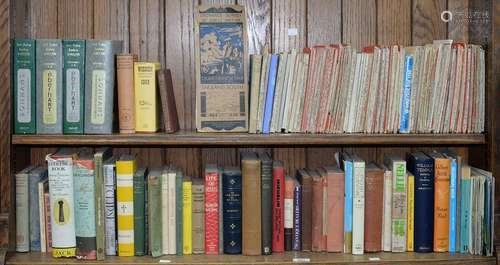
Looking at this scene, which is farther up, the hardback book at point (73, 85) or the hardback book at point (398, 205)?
the hardback book at point (73, 85)

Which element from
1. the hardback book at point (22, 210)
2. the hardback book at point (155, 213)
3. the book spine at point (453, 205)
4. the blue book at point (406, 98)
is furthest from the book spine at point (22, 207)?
the book spine at point (453, 205)

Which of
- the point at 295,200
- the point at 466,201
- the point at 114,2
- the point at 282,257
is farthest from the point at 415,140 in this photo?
the point at 114,2

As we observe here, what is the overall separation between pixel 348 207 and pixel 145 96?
651 mm

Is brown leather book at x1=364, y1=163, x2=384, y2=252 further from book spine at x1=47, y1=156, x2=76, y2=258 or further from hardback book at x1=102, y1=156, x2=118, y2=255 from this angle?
book spine at x1=47, y1=156, x2=76, y2=258

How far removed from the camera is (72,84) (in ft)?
6.23

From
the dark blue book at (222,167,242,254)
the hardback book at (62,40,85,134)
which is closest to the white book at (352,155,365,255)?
the dark blue book at (222,167,242,254)

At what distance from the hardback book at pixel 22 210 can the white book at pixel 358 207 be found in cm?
92

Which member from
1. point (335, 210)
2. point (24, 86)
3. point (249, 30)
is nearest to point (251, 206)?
point (335, 210)

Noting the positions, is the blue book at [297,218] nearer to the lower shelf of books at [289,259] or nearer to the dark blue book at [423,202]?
the lower shelf of books at [289,259]

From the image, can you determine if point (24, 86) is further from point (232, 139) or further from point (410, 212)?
point (410, 212)

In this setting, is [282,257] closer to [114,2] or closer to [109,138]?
[109,138]

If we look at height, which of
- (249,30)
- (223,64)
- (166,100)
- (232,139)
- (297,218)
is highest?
(249,30)

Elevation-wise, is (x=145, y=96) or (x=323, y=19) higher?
(x=323, y=19)

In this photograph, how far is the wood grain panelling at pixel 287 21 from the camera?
2.12m
